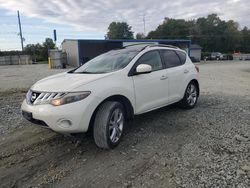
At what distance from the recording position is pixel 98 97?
4184mm

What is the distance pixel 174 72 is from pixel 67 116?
9.99 ft

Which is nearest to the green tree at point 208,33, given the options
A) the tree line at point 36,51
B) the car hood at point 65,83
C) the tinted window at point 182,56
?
the tree line at point 36,51

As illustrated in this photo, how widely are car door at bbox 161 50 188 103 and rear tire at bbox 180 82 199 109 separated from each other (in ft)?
1.02

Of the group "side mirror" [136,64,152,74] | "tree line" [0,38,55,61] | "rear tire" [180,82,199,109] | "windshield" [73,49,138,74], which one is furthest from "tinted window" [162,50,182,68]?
"tree line" [0,38,55,61]

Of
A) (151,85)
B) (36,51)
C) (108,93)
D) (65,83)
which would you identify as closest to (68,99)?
(65,83)

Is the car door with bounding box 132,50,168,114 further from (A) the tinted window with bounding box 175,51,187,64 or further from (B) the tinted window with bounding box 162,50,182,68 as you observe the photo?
(A) the tinted window with bounding box 175,51,187,64

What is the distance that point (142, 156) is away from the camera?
4188 millimetres

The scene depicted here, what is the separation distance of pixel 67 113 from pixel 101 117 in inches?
21.9

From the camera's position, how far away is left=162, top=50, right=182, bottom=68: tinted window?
19.9 ft

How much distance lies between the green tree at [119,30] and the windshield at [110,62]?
86.0 meters

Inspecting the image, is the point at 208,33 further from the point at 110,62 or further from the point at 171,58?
the point at 110,62

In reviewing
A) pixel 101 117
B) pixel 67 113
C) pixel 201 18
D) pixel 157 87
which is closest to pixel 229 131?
pixel 157 87

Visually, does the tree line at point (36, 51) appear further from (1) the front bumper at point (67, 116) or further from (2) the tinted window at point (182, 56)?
(1) the front bumper at point (67, 116)

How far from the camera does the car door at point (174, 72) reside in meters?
5.98
